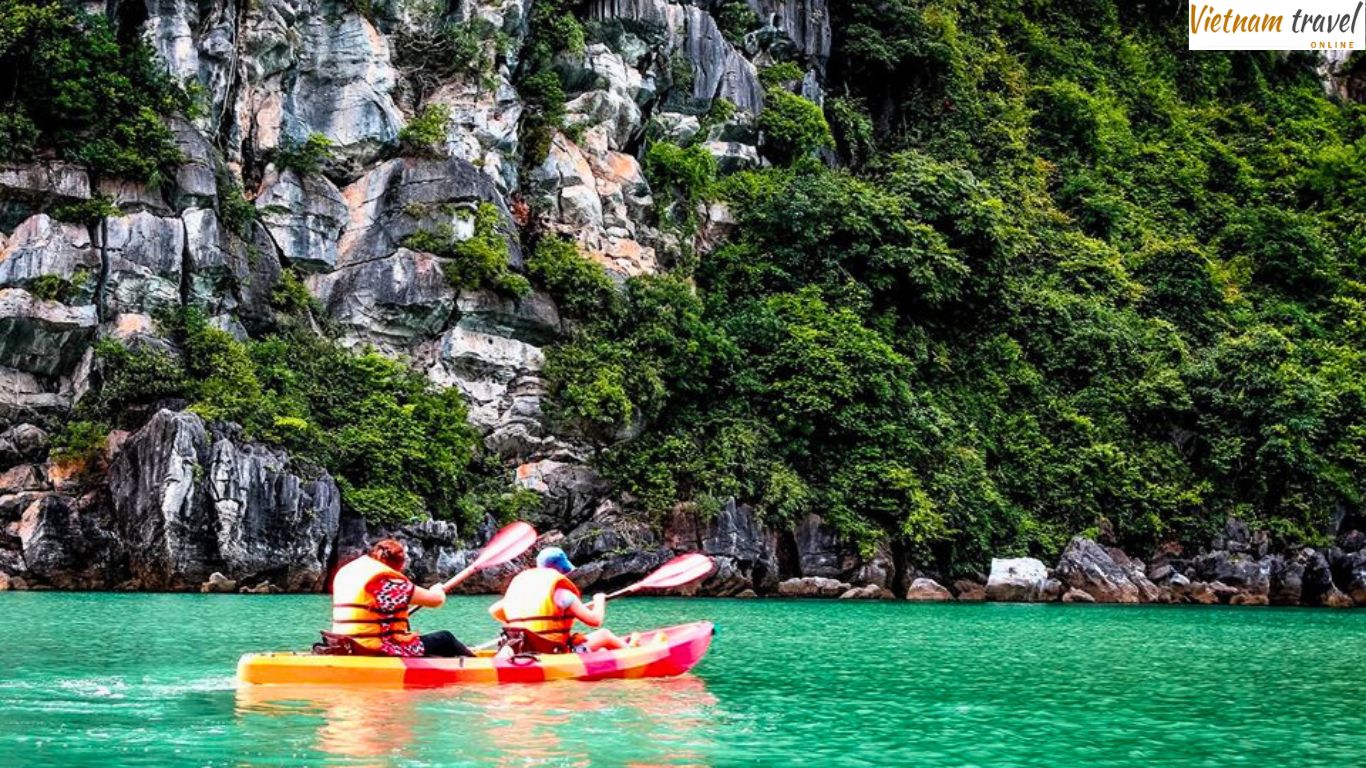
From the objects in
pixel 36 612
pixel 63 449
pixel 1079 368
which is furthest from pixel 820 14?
pixel 36 612

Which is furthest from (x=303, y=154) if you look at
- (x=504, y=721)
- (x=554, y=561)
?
(x=504, y=721)

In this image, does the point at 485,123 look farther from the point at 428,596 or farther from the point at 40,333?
the point at 428,596

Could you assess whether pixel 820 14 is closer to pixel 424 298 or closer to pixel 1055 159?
pixel 1055 159

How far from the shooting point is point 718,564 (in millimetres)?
29781

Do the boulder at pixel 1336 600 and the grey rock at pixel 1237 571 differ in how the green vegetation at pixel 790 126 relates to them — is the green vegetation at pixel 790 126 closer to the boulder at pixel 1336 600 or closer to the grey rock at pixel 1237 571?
the grey rock at pixel 1237 571

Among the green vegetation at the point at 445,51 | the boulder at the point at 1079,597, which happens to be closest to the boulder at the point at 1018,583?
the boulder at the point at 1079,597

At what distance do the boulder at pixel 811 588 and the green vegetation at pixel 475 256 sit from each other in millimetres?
9504

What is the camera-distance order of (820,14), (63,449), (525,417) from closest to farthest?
(63,449) → (525,417) → (820,14)

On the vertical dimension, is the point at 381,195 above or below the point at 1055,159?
below

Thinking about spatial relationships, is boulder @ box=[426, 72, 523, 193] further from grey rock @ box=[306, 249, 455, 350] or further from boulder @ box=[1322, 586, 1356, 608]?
boulder @ box=[1322, 586, 1356, 608]

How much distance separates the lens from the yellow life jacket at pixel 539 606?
465 inches

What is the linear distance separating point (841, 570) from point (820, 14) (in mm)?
21465

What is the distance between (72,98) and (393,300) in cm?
804

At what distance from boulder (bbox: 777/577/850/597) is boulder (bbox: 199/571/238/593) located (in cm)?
1201
